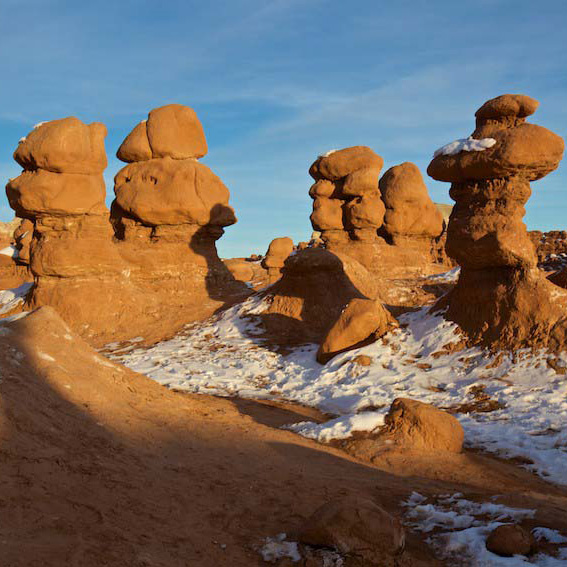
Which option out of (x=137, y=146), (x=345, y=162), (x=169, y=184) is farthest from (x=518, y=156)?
(x=345, y=162)

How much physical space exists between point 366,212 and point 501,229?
12.2 m

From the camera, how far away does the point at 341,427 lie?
18.7 ft

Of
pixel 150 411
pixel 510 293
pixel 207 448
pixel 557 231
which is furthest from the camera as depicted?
pixel 557 231

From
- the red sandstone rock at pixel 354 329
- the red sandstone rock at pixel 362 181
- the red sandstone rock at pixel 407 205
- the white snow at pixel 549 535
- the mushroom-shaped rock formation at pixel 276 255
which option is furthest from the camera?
the red sandstone rock at pixel 407 205

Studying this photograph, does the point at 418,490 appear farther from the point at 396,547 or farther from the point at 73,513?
the point at 73,513

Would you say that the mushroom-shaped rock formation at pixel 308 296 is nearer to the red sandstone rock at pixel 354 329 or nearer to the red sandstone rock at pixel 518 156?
the red sandstone rock at pixel 354 329

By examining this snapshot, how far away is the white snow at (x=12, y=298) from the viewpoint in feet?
48.8

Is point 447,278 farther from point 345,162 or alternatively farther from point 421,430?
point 421,430

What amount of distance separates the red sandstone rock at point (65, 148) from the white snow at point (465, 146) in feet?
28.9

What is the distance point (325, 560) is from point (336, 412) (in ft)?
15.5

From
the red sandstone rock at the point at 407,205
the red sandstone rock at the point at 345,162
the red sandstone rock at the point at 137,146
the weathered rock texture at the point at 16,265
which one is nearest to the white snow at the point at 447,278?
the red sandstone rock at the point at 407,205

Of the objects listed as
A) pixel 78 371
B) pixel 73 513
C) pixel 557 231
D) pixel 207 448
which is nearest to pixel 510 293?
pixel 207 448

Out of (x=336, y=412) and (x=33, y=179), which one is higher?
(x=33, y=179)

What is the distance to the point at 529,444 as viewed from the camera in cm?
571
